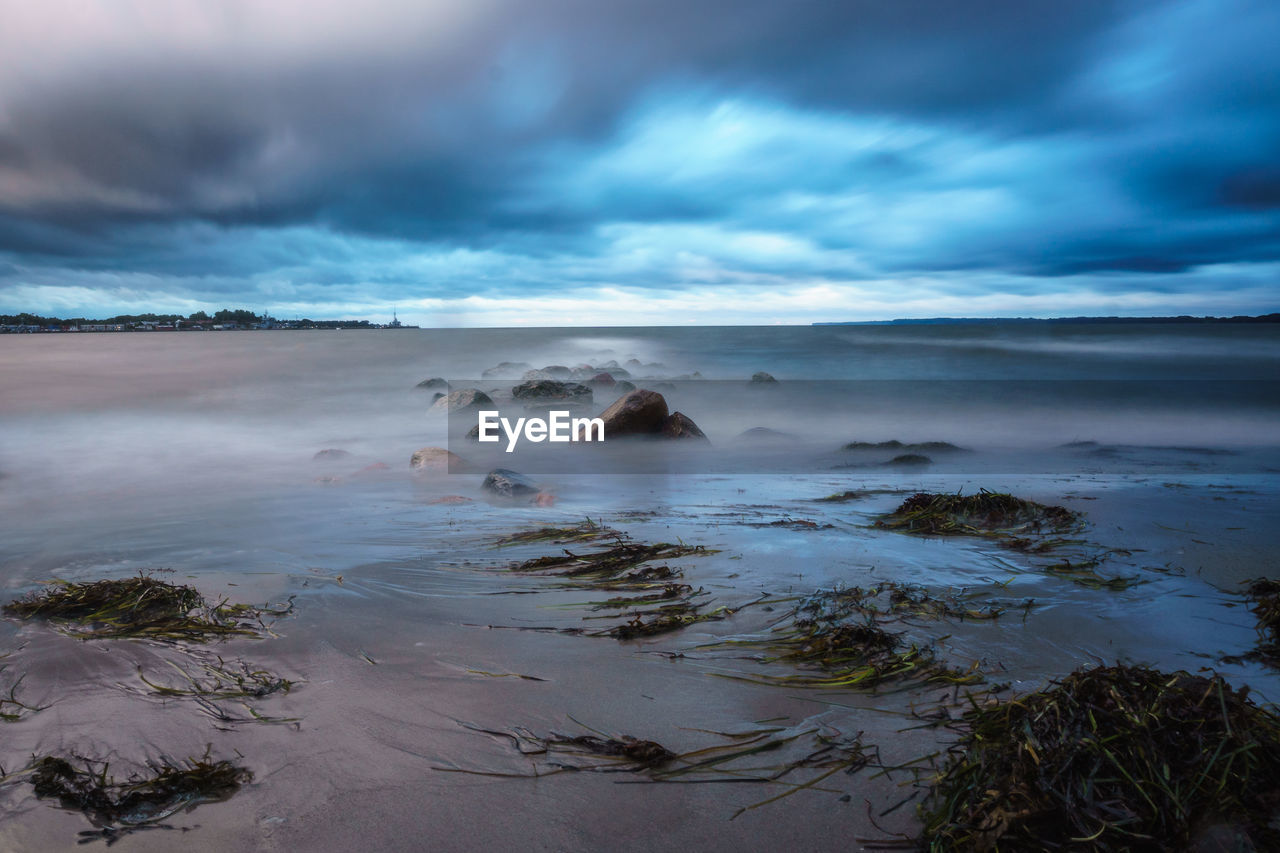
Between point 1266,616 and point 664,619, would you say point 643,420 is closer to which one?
point 664,619

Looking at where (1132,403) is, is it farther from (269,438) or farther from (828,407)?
(269,438)

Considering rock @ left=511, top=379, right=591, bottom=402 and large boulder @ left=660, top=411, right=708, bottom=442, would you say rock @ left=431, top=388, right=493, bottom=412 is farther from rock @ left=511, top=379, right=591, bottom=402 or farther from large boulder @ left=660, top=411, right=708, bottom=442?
large boulder @ left=660, top=411, right=708, bottom=442

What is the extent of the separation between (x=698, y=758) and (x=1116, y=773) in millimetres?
1159

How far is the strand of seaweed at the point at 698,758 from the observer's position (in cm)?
205

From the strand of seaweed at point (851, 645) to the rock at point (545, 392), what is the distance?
41.0 ft

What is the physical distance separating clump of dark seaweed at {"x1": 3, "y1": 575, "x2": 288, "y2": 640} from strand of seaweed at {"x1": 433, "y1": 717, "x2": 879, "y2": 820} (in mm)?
1829

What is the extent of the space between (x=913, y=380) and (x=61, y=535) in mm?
23116

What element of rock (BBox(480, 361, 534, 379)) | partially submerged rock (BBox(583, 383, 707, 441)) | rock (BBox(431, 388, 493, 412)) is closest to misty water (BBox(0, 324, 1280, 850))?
partially submerged rock (BBox(583, 383, 707, 441))

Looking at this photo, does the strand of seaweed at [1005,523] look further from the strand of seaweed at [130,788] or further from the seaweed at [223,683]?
the strand of seaweed at [130,788]

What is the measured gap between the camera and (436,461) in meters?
7.90

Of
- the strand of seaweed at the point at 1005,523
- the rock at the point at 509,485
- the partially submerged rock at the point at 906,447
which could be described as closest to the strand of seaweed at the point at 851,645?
the strand of seaweed at the point at 1005,523

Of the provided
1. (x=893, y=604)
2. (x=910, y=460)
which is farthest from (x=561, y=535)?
(x=910, y=460)

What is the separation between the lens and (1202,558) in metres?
4.25

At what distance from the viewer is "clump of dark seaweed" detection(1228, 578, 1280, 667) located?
283 centimetres
